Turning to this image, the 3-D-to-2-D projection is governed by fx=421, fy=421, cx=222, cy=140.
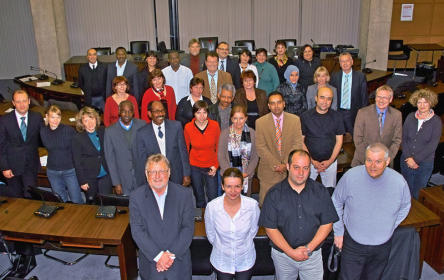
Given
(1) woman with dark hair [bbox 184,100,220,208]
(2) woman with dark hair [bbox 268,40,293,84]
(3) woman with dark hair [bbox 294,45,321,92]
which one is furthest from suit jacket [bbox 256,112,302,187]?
(2) woman with dark hair [bbox 268,40,293,84]

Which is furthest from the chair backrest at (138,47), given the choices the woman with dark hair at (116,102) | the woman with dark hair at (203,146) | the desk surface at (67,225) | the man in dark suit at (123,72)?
the desk surface at (67,225)

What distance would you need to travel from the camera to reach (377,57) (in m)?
11.6

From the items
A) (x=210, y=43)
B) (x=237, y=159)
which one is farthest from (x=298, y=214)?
(x=210, y=43)

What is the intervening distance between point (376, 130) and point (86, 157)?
9.98 ft

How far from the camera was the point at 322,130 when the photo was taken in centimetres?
438

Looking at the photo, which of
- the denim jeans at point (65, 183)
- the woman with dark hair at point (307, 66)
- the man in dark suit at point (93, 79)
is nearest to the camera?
the denim jeans at point (65, 183)

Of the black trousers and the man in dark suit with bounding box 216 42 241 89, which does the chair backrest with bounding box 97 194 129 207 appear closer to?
the black trousers

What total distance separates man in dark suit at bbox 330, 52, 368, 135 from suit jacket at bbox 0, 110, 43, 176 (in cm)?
369

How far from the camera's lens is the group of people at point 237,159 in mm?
3146

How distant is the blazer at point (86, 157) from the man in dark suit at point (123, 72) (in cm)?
195

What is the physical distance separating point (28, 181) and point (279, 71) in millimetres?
3854

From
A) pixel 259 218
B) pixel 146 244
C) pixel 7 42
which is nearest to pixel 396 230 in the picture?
pixel 259 218

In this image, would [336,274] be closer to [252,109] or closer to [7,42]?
[252,109]

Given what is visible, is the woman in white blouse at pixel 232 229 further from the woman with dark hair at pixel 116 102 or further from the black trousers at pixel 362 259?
the woman with dark hair at pixel 116 102
